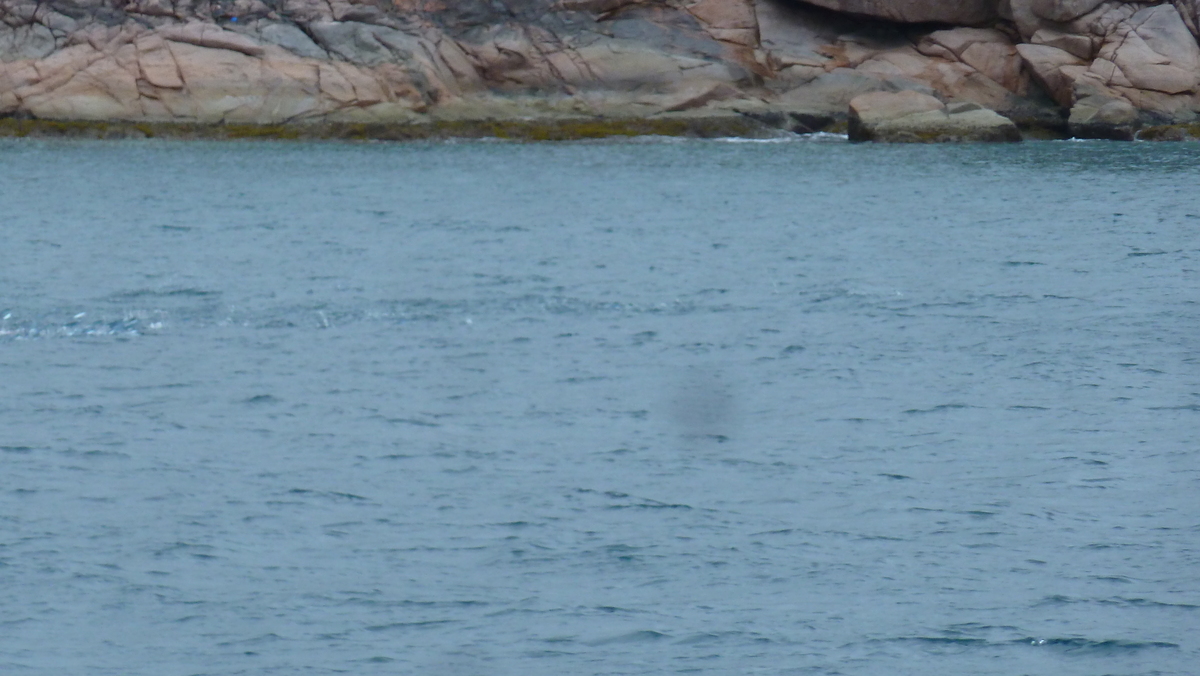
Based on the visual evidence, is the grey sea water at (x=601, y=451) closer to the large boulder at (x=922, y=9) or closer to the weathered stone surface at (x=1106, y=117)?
the weathered stone surface at (x=1106, y=117)

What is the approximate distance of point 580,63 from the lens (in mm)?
55812

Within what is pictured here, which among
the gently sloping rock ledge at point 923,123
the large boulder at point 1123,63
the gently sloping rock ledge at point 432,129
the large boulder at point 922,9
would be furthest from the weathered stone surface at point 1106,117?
the gently sloping rock ledge at point 432,129

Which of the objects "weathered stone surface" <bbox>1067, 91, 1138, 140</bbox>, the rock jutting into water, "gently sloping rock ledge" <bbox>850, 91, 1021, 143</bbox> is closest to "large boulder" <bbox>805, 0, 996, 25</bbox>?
the rock jutting into water

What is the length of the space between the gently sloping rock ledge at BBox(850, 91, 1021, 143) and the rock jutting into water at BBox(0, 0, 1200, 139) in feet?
0.68

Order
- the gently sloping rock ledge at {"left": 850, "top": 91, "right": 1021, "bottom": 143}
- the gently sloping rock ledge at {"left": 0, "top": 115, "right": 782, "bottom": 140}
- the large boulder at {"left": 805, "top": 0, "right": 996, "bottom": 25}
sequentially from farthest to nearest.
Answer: the large boulder at {"left": 805, "top": 0, "right": 996, "bottom": 25}, the gently sloping rock ledge at {"left": 0, "top": 115, "right": 782, "bottom": 140}, the gently sloping rock ledge at {"left": 850, "top": 91, "right": 1021, "bottom": 143}

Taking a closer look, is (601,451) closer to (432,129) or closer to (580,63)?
(432,129)

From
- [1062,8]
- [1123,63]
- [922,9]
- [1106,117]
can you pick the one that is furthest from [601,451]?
[922,9]

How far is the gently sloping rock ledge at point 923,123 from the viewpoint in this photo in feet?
176

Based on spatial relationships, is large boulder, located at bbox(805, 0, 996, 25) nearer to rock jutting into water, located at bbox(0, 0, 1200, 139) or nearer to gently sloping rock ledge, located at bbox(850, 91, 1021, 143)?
rock jutting into water, located at bbox(0, 0, 1200, 139)

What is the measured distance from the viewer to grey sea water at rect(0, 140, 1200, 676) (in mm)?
11789

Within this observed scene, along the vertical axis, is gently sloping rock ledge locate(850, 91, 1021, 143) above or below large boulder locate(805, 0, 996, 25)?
below

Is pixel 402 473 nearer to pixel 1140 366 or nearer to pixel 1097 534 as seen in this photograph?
pixel 1097 534

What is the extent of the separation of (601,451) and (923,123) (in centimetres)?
3963

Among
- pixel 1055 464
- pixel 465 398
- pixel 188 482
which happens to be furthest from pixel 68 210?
pixel 1055 464
